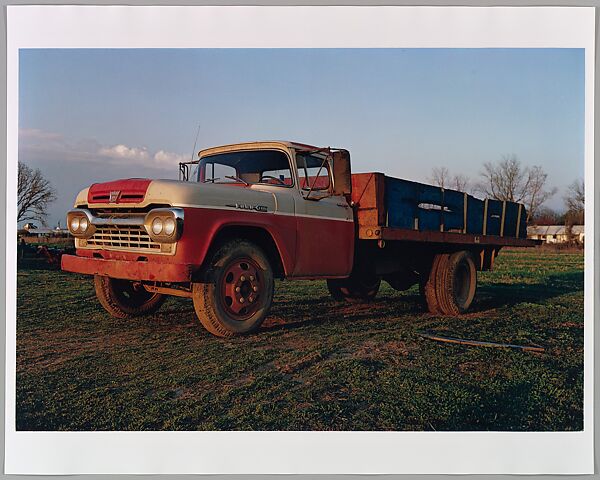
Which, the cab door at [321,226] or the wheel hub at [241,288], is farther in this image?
the cab door at [321,226]

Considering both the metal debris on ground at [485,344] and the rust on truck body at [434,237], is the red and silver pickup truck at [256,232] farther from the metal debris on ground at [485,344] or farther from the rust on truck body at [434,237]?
the metal debris on ground at [485,344]

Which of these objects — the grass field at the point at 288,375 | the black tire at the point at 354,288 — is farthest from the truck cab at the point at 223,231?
the black tire at the point at 354,288

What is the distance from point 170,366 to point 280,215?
5.67 feet

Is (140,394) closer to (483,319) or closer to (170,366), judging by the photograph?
(170,366)

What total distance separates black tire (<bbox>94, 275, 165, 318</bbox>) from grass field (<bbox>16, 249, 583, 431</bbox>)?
14cm

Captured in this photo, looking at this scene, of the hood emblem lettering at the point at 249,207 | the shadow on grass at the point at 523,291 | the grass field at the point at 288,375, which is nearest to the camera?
the grass field at the point at 288,375

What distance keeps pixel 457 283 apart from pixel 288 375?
415 cm

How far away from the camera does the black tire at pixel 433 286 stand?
7.68 m

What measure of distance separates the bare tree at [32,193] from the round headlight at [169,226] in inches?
52.4

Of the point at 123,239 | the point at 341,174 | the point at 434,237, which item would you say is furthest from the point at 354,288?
the point at 123,239

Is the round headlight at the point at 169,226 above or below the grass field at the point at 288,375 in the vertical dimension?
above

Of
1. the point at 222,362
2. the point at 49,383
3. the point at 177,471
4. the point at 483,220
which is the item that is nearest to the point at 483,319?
the point at 483,220

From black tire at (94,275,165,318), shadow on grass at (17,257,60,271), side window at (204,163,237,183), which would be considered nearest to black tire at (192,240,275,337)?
side window at (204,163,237,183)

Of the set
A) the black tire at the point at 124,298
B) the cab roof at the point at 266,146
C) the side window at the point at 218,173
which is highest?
the cab roof at the point at 266,146
